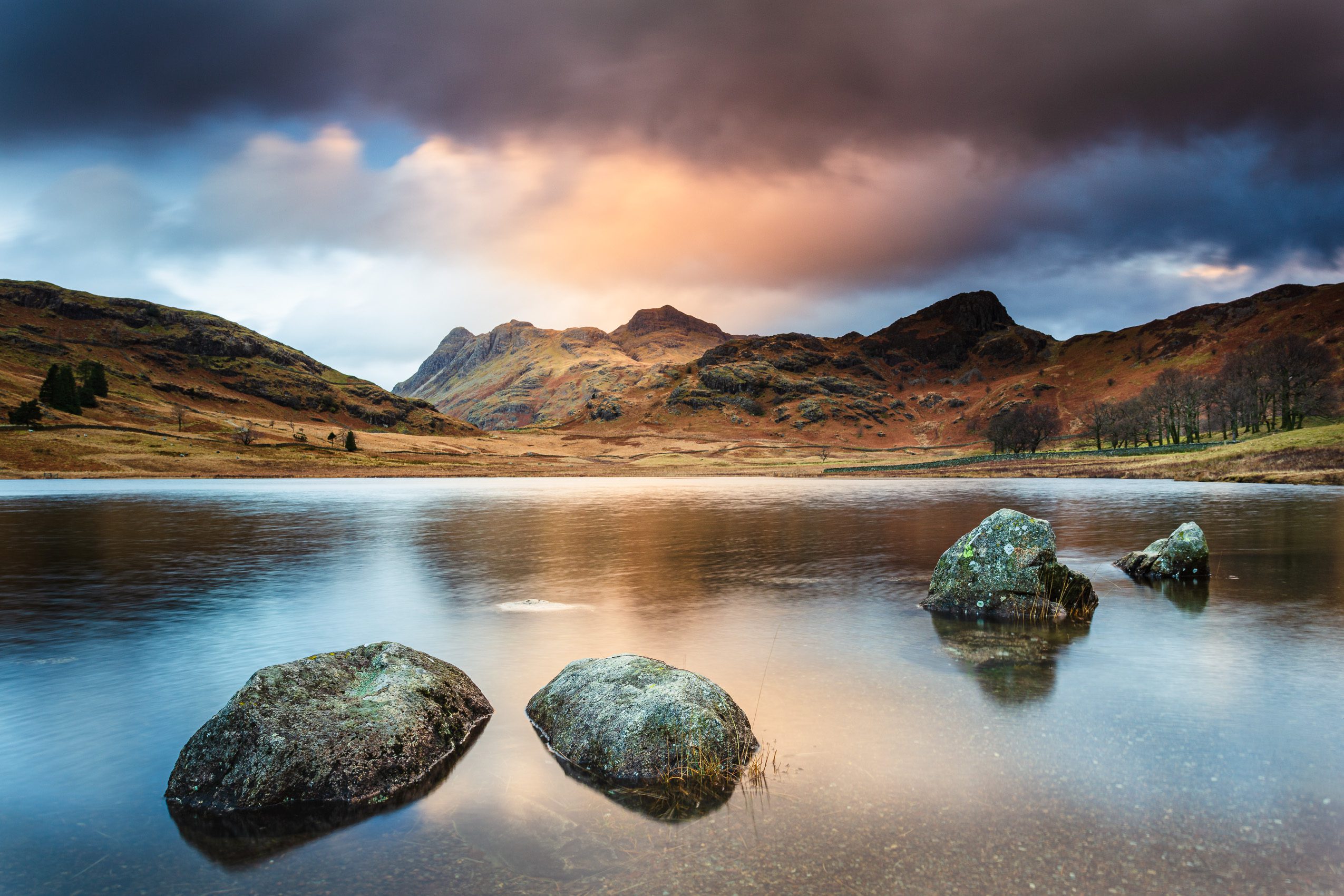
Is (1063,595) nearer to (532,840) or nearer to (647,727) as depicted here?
(647,727)

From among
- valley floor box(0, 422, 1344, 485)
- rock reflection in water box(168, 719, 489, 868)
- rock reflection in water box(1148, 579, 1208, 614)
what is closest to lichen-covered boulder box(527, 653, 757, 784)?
rock reflection in water box(168, 719, 489, 868)

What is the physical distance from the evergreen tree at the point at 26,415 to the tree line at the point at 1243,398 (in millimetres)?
223367

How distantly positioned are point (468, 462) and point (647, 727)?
173299mm

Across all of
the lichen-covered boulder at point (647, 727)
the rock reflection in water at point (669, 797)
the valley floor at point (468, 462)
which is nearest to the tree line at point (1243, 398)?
the valley floor at point (468, 462)

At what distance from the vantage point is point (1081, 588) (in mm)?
19953

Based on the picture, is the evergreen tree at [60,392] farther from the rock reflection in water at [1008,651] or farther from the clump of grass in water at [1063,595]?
the clump of grass in water at [1063,595]

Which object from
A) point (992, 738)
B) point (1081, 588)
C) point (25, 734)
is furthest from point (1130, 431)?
point (25, 734)

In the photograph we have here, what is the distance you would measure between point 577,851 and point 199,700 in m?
10.6

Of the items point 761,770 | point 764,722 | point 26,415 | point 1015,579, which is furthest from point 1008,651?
point 26,415

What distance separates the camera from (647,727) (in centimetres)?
1038

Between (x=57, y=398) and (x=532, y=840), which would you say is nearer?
(x=532, y=840)

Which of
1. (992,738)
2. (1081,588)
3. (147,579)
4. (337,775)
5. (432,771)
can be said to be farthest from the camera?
(147,579)

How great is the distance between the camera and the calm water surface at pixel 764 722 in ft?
25.5

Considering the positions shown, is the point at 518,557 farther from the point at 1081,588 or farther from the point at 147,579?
the point at 1081,588
